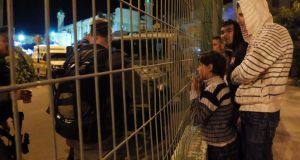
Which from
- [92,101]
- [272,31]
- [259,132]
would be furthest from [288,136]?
[92,101]

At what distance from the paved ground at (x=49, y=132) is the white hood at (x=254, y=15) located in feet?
6.21

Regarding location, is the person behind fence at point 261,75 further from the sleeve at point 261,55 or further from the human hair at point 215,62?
the human hair at point 215,62

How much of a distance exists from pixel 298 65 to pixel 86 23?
17508 millimetres

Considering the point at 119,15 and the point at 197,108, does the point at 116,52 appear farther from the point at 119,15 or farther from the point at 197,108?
the point at 197,108

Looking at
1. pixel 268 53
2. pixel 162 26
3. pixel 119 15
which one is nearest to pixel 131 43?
pixel 119 15

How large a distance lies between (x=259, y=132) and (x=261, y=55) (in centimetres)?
68

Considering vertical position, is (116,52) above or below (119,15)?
below

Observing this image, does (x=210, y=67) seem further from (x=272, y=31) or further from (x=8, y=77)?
(x=8, y=77)

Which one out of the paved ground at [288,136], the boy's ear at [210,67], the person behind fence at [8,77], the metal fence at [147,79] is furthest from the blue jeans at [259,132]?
the person behind fence at [8,77]

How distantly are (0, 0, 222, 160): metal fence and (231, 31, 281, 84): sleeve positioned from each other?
22.9 inches

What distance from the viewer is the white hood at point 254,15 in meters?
3.21

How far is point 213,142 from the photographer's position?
3.57m

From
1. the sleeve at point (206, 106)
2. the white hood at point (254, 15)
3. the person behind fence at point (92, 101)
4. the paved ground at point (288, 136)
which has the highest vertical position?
the white hood at point (254, 15)

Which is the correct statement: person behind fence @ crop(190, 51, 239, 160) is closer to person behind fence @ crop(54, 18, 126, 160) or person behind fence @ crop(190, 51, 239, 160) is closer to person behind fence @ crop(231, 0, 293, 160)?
person behind fence @ crop(231, 0, 293, 160)
